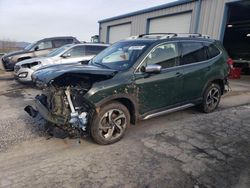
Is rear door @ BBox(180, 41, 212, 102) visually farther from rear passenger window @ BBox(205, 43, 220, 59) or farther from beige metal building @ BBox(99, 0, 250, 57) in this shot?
beige metal building @ BBox(99, 0, 250, 57)

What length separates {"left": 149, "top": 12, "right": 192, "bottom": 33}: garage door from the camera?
1361cm

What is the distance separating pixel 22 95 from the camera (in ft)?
26.4

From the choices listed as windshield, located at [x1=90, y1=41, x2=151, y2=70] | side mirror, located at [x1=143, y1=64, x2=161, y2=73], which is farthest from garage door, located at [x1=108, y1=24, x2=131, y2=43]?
side mirror, located at [x1=143, y1=64, x2=161, y2=73]

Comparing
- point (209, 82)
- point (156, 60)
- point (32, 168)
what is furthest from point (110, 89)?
point (209, 82)

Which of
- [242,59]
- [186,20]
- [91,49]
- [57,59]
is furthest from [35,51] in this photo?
[242,59]

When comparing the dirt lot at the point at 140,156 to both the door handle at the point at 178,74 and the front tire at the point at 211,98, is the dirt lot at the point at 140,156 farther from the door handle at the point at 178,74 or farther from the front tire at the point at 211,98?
the door handle at the point at 178,74

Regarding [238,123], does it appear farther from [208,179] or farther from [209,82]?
[208,179]

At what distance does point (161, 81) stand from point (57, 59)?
5871mm

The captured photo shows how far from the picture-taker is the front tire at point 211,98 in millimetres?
5867

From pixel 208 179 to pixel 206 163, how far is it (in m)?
0.44

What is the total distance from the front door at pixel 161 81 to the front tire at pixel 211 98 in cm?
105

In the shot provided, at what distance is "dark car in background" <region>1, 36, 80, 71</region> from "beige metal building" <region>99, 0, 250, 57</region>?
5.72m

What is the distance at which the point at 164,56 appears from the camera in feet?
15.9

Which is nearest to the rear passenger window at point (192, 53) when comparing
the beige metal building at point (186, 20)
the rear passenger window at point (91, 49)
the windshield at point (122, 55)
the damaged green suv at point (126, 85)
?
the damaged green suv at point (126, 85)
